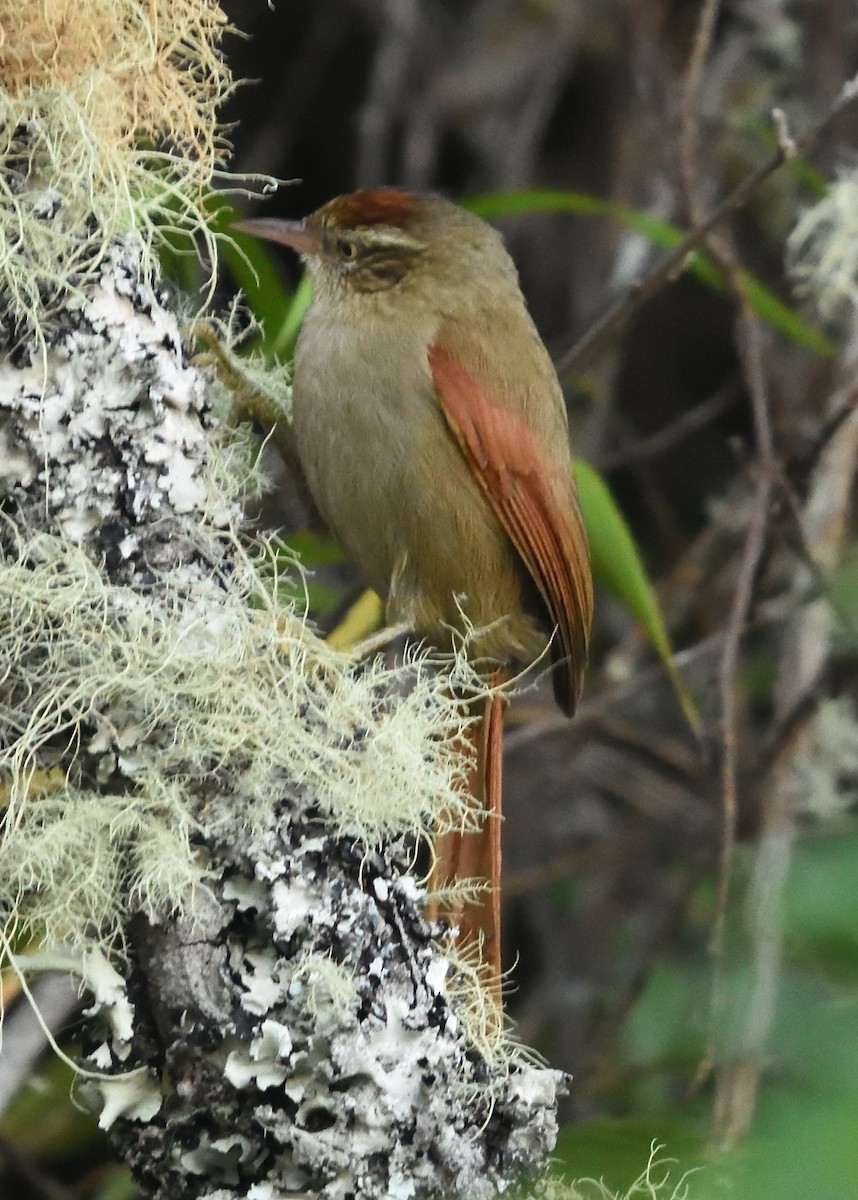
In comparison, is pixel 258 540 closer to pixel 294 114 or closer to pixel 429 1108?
pixel 429 1108

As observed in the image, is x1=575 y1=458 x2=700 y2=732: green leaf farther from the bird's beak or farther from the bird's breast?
the bird's beak

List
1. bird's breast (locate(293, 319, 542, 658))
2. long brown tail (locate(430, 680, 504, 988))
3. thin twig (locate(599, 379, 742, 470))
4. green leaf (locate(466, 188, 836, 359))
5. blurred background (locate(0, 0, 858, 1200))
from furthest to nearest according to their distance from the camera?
thin twig (locate(599, 379, 742, 470)) < blurred background (locate(0, 0, 858, 1200)) < green leaf (locate(466, 188, 836, 359)) < bird's breast (locate(293, 319, 542, 658)) < long brown tail (locate(430, 680, 504, 988))

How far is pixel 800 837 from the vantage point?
2.67 metres

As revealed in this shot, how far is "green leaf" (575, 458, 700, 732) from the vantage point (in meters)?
1.97

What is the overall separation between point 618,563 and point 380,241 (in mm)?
554

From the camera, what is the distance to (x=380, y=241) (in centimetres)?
204

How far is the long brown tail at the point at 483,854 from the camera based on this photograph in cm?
153

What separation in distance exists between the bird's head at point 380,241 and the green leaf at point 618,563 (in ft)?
1.19

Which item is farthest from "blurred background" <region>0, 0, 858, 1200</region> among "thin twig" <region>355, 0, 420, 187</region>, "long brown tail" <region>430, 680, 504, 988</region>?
"long brown tail" <region>430, 680, 504, 988</region>

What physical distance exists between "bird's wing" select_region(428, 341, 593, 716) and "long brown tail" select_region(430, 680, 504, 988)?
160 millimetres

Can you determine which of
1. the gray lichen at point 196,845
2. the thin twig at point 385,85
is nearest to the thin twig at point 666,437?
the thin twig at point 385,85

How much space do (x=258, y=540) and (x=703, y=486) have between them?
243 cm

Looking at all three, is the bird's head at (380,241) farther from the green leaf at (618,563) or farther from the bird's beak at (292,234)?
the green leaf at (618,563)

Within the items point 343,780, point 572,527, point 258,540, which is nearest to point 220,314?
point 572,527
